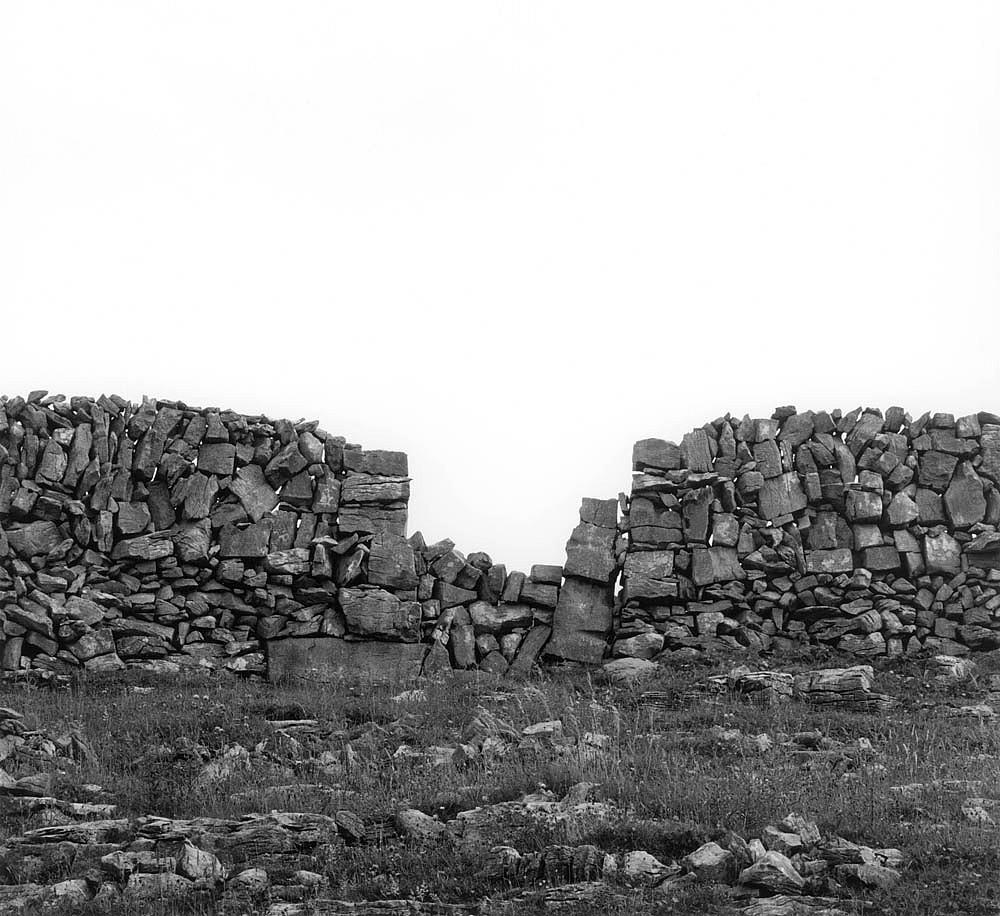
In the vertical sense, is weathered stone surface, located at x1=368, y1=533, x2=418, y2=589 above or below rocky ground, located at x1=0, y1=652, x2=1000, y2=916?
above

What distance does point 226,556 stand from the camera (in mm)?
20281

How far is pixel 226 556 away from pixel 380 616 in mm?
2740

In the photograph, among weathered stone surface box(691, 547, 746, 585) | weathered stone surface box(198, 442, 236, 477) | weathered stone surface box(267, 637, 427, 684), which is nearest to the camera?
weathered stone surface box(267, 637, 427, 684)

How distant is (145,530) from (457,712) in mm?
7553

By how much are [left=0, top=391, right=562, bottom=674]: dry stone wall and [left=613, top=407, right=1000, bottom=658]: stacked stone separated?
Result: 7.06ft

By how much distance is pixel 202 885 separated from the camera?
832 centimetres

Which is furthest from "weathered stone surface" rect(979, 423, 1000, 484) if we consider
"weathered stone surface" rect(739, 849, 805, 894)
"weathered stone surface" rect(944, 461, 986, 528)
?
"weathered stone surface" rect(739, 849, 805, 894)

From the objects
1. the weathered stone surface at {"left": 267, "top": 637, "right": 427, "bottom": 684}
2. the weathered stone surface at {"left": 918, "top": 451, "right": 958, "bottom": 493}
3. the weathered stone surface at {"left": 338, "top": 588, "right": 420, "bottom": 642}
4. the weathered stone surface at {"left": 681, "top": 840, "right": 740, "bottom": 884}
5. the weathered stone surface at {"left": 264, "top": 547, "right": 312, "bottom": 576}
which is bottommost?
the weathered stone surface at {"left": 681, "top": 840, "right": 740, "bottom": 884}

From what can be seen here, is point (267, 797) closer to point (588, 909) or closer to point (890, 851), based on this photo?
point (588, 909)

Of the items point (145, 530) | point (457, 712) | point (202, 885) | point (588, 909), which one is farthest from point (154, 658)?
point (588, 909)

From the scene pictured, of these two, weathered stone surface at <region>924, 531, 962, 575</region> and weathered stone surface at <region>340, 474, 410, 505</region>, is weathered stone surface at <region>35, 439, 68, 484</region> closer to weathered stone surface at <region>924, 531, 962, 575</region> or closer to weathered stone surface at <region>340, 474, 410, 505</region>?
weathered stone surface at <region>340, 474, 410, 505</region>

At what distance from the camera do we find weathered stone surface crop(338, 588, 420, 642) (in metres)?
Result: 20.0

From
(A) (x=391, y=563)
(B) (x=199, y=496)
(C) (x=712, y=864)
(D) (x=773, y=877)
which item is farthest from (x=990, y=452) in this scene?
(D) (x=773, y=877)

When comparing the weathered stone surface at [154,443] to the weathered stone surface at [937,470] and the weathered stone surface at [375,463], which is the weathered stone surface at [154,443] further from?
the weathered stone surface at [937,470]
